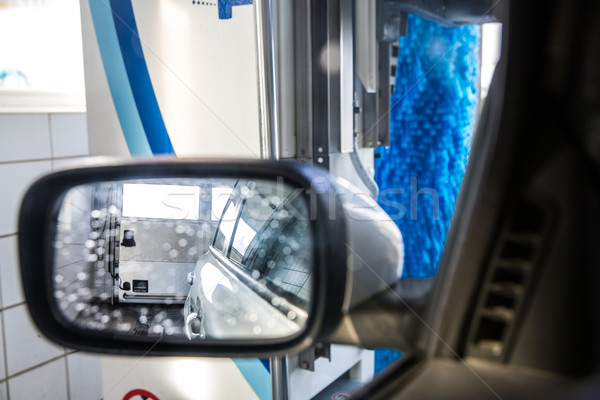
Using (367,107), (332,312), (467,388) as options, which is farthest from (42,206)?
(367,107)

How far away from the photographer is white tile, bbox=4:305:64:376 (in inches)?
76.6

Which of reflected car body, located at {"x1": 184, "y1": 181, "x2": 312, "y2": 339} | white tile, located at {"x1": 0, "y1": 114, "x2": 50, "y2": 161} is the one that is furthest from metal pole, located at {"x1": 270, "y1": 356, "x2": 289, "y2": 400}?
white tile, located at {"x1": 0, "y1": 114, "x2": 50, "y2": 161}

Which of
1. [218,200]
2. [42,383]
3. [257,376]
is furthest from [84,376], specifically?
[218,200]

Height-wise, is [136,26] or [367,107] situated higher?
[136,26]

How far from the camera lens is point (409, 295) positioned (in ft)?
1.45

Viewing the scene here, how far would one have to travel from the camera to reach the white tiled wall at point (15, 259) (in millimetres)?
1929

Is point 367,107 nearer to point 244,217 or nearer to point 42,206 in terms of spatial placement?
point 244,217

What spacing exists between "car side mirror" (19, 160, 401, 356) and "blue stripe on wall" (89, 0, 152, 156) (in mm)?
498

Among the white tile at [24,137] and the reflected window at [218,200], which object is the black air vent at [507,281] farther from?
the white tile at [24,137]

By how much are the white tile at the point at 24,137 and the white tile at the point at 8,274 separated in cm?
30

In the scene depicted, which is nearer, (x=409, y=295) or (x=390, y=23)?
(x=409, y=295)

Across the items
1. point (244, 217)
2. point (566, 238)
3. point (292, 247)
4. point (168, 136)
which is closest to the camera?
point (566, 238)

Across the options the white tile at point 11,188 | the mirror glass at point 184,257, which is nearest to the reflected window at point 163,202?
the mirror glass at point 184,257

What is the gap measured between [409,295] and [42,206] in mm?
345
